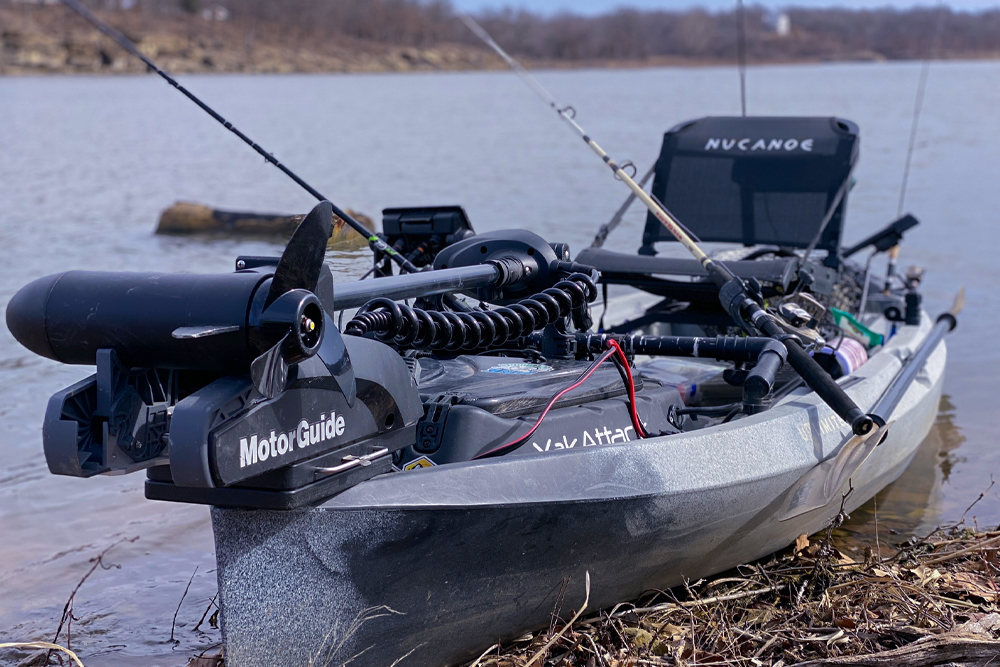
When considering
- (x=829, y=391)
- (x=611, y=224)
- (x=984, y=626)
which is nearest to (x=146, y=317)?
(x=829, y=391)

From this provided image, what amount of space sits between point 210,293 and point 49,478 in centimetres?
405

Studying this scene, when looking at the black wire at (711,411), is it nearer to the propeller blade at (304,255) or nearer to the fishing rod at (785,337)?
the fishing rod at (785,337)

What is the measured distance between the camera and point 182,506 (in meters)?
5.37

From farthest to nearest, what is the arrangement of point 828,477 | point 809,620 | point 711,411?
1. point 711,411
2. point 828,477
3. point 809,620

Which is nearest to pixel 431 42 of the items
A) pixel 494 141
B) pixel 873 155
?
pixel 494 141

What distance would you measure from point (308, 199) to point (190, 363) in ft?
52.2

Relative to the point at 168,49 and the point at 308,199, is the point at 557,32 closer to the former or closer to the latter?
the point at 168,49

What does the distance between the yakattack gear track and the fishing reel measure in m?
0.35

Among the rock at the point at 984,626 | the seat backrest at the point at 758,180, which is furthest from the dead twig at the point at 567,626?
the seat backrest at the point at 758,180

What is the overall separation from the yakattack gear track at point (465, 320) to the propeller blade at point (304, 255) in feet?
1.52

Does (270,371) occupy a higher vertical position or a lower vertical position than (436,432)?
higher

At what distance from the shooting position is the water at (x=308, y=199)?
15.3 ft

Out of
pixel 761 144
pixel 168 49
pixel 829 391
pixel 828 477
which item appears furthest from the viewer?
pixel 168 49

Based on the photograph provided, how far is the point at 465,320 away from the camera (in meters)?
3.02
